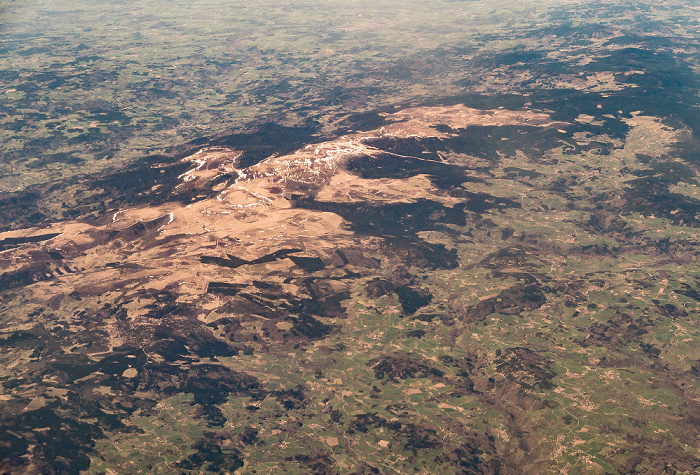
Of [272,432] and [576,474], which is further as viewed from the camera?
[272,432]

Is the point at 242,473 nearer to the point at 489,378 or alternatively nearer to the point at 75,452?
the point at 75,452

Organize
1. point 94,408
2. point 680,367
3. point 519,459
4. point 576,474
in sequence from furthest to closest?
point 680,367 < point 94,408 < point 519,459 < point 576,474

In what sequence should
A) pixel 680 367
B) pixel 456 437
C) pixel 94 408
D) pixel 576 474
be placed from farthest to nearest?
pixel 680 367 → pixel 94 408 → pixel 456 437 → pixel 576 474

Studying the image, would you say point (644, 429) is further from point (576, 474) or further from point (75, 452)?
point (75, 452)

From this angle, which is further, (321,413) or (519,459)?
(321,413)

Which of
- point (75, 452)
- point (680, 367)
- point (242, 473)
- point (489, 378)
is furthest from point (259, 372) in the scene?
point (680, 367)

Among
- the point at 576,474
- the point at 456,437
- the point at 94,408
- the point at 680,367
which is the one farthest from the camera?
the point at 680,367

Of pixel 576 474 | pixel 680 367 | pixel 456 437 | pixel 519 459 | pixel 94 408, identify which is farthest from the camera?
pixel 680 367

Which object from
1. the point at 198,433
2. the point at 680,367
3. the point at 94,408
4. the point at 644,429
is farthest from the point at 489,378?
the point at 94,408
